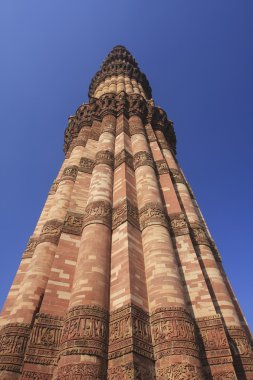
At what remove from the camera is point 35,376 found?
15.2ft

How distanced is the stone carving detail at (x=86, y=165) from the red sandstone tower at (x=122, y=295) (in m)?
0.07

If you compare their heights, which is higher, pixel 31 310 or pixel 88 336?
pixel 31 310

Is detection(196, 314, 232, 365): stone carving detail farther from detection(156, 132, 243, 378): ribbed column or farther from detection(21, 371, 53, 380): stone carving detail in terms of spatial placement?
detection(21, 371, 53, 380): stone carving detail

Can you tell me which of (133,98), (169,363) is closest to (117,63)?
(133,98)

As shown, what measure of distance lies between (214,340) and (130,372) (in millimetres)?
1794

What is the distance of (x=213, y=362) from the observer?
501cm

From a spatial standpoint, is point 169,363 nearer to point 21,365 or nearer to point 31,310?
point 21,365

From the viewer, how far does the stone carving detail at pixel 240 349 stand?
17.6 feet

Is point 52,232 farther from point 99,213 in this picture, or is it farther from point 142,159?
point 142,159

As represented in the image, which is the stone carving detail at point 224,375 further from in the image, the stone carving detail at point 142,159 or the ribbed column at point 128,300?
the stone carving detail at point 142,159

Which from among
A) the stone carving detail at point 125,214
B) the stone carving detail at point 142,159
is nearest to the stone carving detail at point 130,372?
the stone carving detail at point 125,214

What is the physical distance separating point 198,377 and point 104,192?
5.13 m

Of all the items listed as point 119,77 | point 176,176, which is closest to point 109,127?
point 176,176

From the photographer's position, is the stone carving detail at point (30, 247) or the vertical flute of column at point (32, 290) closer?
the vertical flute of column at point (32, 290)
